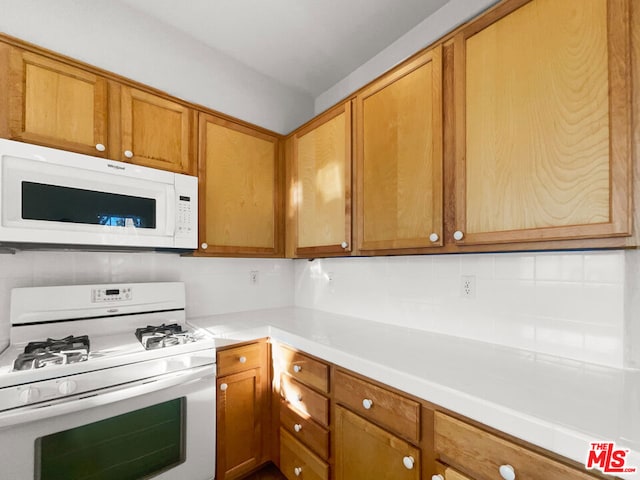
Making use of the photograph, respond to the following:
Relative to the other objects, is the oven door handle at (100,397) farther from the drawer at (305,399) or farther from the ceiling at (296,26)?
the ceiling at (296,26)

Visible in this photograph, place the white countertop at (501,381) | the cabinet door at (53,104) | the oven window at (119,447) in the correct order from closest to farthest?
the white countertop at (501,381) < the oven window at (119,447) < the cabinet door at (53,104)

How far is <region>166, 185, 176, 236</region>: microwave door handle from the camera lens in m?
1.58

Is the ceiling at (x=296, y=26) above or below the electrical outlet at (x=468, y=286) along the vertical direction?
above

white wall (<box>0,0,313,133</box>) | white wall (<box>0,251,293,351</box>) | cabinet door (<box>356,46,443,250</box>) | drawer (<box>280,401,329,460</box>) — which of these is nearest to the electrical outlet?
cabinet door (<box>356,46,443,250</box>)

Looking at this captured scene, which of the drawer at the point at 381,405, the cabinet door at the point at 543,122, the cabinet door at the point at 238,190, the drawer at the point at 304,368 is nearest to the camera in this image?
the cabinet door at the point at 543,122

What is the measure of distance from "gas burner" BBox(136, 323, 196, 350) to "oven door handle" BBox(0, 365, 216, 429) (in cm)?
14

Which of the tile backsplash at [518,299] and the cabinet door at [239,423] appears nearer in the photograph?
the tile backsplash at [518,299]

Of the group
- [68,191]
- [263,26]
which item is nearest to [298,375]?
[68,191]

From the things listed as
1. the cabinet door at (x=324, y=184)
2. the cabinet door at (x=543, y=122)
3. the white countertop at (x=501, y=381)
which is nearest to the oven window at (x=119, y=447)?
the white countertop at (x=501, y=381)

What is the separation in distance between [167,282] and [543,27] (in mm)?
2112

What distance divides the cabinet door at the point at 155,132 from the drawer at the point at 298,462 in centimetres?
160

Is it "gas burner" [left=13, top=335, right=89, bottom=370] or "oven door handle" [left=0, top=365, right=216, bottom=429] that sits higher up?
"gas burner" [left=13, top=335, right=89, bottom=370]

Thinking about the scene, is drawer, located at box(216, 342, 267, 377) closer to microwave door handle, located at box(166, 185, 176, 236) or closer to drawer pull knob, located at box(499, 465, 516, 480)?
microwave door handle, located at box(166, 185, 176, 236)

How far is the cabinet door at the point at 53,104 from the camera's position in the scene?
1228 mm
